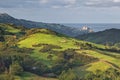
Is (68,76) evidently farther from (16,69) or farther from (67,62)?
(67,62)

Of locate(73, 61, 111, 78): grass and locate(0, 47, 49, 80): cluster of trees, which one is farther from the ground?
locate(0, 47, 49, 80): cluster of trees

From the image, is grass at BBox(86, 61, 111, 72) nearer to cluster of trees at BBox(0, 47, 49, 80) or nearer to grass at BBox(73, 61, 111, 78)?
grass at BBox(73, 61, 111, 78)

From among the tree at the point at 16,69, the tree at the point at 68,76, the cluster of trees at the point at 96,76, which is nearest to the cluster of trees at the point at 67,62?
the cluster of trees at the point at 96,76

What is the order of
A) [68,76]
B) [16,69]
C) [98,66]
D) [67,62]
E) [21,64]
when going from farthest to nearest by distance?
[67,62] < [98,66] < [21,64] < [16,69] < [68,76]

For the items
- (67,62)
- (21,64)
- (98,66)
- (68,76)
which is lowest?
(98,66)

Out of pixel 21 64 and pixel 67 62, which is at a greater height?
pixel 21 64

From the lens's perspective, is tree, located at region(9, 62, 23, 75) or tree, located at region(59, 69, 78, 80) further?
tree, located at region(9, 62, 23, 75)

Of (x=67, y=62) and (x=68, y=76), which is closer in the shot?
(x=68, y=76)

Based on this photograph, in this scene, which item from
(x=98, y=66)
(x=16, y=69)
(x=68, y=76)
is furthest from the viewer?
(x=98, y=66)

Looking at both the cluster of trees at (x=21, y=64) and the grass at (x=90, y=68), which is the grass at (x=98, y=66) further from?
the cluster of trees at (x=21, y=64)

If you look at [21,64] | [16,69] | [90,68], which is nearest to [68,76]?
[16,69]

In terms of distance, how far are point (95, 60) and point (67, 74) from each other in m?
35.6

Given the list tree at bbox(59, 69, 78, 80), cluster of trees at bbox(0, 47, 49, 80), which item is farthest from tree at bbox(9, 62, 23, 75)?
tree at bbox(59, 69, 78, 80)

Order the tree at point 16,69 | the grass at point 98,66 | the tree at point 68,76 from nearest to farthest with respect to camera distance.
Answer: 1. the tree at point 68,76
2. the tree at point 16,69
3. the grass at point 98,66
